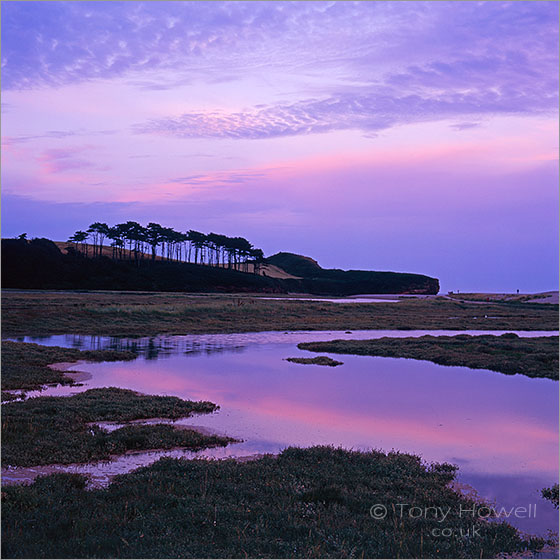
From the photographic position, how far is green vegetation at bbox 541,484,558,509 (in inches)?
444

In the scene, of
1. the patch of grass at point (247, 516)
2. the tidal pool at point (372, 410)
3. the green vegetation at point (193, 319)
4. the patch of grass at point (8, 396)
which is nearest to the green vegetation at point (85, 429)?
the tidal pool at point (372, 410)

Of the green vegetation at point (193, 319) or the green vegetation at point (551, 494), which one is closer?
the green vegetation at point (551, 494)

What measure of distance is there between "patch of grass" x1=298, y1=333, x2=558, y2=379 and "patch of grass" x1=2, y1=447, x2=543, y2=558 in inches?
825

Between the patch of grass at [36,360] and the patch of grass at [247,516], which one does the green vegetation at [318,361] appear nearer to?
the patch of grass at [36,360]

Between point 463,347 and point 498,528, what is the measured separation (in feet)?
101

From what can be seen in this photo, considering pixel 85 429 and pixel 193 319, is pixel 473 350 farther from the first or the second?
pixel 193 319

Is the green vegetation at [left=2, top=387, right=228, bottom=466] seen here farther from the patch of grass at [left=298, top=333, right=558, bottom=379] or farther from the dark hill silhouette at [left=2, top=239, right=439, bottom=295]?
the dark hill silhouette at [left=2, top=239, right=439, bottom=295]

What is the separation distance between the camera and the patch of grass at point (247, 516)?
783 cm

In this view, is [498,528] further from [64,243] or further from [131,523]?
[64,243]

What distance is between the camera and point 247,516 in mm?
9078

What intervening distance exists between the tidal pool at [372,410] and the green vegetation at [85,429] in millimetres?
542

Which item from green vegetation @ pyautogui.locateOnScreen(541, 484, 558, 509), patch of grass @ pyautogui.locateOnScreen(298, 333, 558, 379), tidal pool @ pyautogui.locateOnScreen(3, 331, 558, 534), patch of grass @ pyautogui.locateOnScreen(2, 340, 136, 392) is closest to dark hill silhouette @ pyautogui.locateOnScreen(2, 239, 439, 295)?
patch of grass @ pyautogui.locateOnScreen(2, 340, 136, 392)

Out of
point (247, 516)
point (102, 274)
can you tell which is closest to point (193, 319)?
point (247, 516)

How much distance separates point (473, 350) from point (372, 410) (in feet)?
64.3
